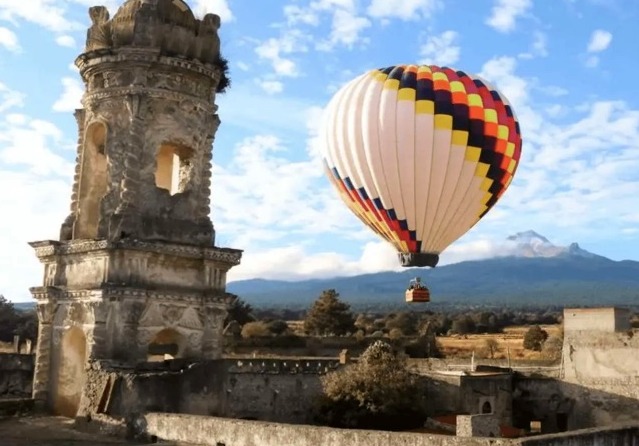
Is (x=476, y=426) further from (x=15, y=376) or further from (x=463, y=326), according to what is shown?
(x=463, y=326)

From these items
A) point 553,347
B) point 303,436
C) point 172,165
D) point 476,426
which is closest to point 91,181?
point 172,165

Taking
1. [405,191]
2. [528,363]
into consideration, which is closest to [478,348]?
[528,363]

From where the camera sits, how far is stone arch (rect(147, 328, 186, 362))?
23766 millimetres

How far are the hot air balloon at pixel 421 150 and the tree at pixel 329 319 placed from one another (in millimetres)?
30157

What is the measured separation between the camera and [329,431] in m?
15.6

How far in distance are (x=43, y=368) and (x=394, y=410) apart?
1041 cm

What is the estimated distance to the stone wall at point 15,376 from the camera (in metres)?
26.2

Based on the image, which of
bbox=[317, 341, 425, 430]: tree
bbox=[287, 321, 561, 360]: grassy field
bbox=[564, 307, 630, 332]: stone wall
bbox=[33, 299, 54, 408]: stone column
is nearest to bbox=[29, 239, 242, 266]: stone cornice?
bbox=[33, 299, 54, 408]: stone column

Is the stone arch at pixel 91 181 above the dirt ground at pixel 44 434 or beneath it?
above

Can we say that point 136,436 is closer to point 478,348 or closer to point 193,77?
point 193,77

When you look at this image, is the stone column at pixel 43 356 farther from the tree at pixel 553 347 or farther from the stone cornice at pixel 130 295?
the tree at pixel 553 347

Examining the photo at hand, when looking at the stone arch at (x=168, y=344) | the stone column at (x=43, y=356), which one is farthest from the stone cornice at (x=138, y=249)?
the stone arch at (x=168, y=344)

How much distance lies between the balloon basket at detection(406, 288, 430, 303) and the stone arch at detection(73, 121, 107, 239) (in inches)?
392

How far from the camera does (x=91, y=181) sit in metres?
25.4
